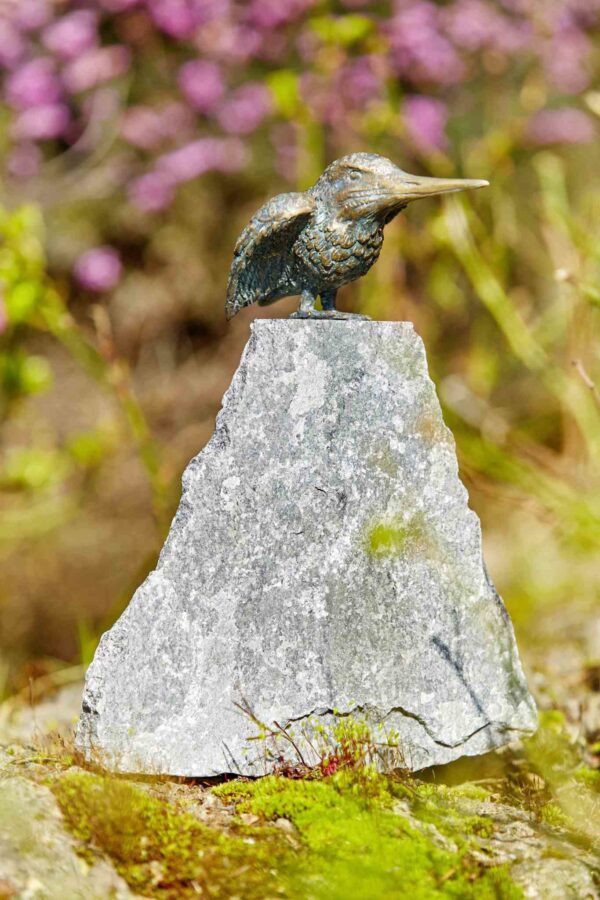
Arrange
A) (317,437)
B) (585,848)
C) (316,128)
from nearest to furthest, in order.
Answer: (585,848) < (317,437) < (316,128)

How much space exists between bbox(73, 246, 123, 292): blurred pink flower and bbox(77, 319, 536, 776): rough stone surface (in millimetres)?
3781

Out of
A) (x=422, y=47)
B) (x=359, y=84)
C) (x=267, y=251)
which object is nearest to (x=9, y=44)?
(x=359, y=84)

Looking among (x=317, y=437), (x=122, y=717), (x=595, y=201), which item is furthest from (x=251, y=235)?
(x=595, y=201)

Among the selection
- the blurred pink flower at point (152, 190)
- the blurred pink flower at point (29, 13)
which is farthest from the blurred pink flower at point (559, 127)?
the blurred pink flower at point (29, 13)

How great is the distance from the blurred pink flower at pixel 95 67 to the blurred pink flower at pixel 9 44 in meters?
0.32

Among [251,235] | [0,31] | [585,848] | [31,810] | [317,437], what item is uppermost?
[0,31]

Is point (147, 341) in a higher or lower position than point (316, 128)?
lower

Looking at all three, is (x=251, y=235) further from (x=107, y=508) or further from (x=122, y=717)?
(x=107, y=508)

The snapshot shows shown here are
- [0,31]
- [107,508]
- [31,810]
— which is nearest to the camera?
[31,810]

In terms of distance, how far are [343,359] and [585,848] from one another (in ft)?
4.30

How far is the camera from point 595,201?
4555 millimetres

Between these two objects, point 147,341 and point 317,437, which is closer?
point 317,437

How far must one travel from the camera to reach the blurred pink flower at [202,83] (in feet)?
18.9

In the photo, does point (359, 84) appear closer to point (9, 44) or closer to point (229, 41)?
point (229, 41)
